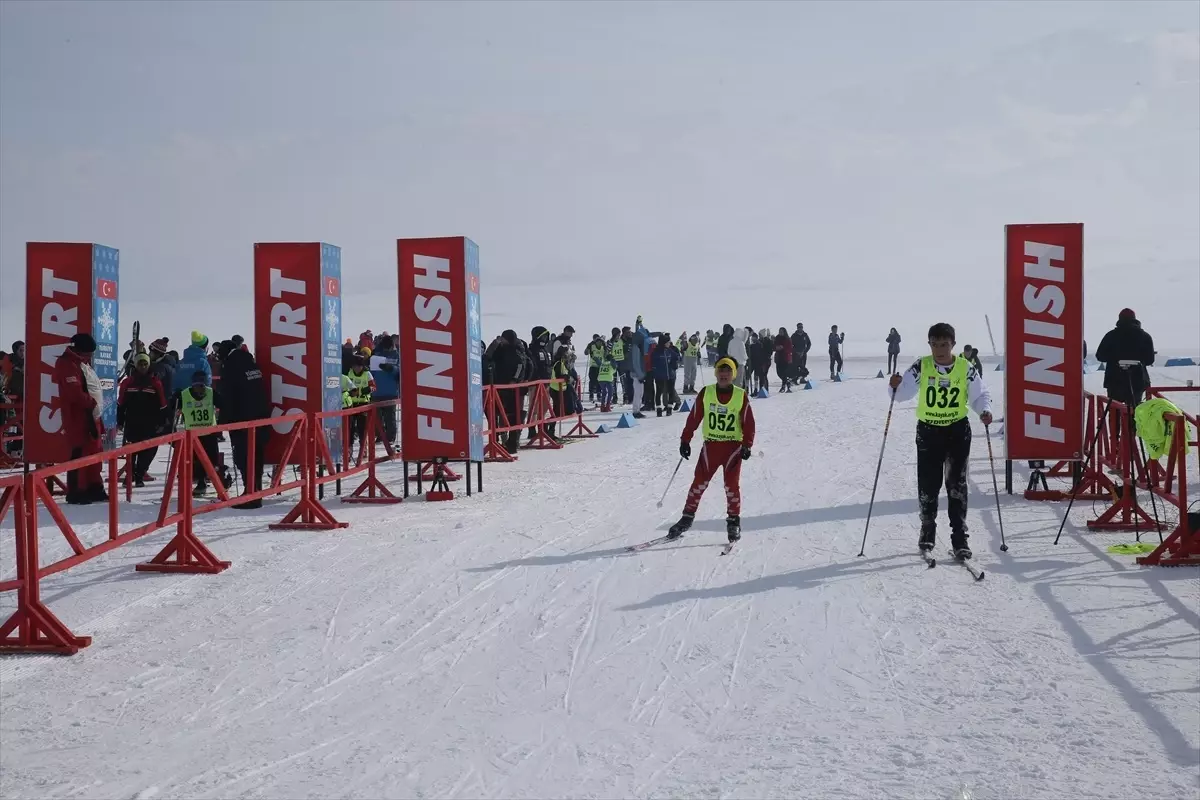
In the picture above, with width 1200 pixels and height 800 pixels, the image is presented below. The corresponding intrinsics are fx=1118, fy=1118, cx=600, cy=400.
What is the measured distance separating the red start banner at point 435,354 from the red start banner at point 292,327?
1.05 metres

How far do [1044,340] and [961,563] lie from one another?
186 inches

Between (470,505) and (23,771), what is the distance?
7938mm

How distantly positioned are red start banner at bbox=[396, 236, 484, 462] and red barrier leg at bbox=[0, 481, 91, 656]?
6.32 meters

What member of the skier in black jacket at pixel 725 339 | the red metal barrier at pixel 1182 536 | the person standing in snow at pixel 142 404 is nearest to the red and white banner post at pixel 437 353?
the person standing in snow at pixel 142 404

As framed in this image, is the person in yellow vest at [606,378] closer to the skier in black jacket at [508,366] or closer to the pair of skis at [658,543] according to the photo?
the skier in black jacket at [508,366]

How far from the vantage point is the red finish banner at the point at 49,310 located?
540 inches

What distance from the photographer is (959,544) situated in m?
9.17

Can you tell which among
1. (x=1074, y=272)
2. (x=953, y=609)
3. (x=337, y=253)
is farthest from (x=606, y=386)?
(x=953, y=609)

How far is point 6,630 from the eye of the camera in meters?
7.00

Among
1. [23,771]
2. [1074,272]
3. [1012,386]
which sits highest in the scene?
[1074,272]

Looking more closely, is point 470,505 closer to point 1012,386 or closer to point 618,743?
point 1012,386

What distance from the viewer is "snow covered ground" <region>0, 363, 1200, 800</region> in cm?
486

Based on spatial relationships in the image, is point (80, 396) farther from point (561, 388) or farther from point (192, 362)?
point (561, 388)

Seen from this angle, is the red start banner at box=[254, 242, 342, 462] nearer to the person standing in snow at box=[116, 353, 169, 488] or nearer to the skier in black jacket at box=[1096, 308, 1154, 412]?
the person standing in snow at box=[116, 353, 169, 488]
